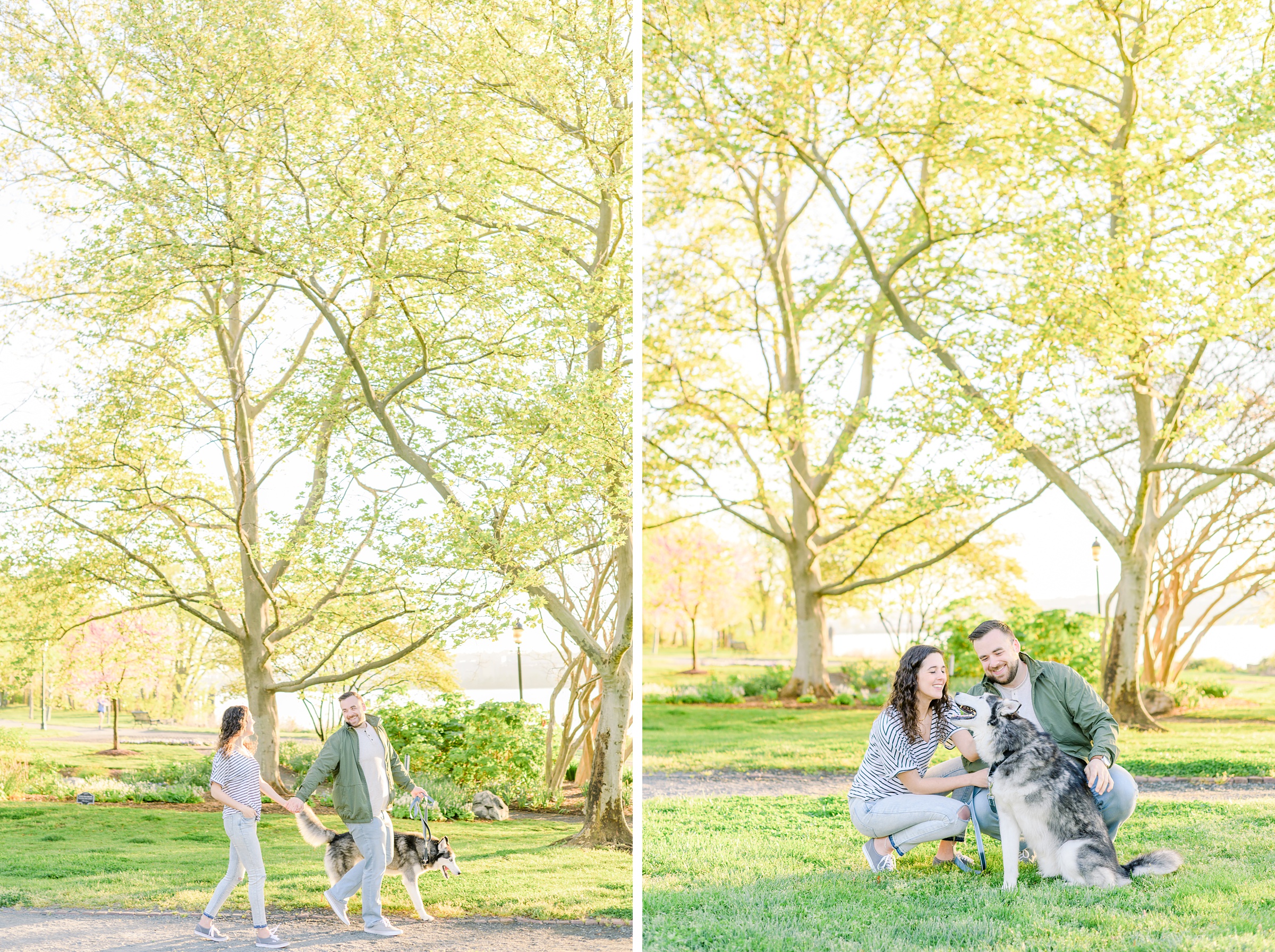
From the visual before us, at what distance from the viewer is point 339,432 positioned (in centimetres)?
595

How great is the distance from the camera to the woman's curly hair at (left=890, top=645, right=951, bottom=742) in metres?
4.05

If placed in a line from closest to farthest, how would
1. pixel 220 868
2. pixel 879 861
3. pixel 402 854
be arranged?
pixel 879 861
pixel 402 854
pixel 220 868

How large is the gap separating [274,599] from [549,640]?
1523 millimetres

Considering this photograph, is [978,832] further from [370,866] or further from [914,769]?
[370,866]

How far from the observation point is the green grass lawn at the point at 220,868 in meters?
5.11

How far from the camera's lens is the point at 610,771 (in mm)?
6156

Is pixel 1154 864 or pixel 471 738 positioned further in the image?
pixel 471 738

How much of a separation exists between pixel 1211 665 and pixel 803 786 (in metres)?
4.22

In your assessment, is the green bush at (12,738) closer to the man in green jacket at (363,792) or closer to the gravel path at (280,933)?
the gravel path at (280,933)

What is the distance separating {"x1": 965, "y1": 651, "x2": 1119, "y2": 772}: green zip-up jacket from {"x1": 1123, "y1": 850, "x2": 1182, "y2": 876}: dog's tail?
39cm

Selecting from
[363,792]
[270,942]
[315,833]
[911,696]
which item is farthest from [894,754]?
[270,942]

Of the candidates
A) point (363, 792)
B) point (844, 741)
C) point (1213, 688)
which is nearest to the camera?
point (363, 792)

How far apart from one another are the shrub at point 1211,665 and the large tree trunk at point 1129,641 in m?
0.83

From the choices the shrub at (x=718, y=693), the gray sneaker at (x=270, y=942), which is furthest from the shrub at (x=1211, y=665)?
the gray sneaker at (x=270, y=942)
